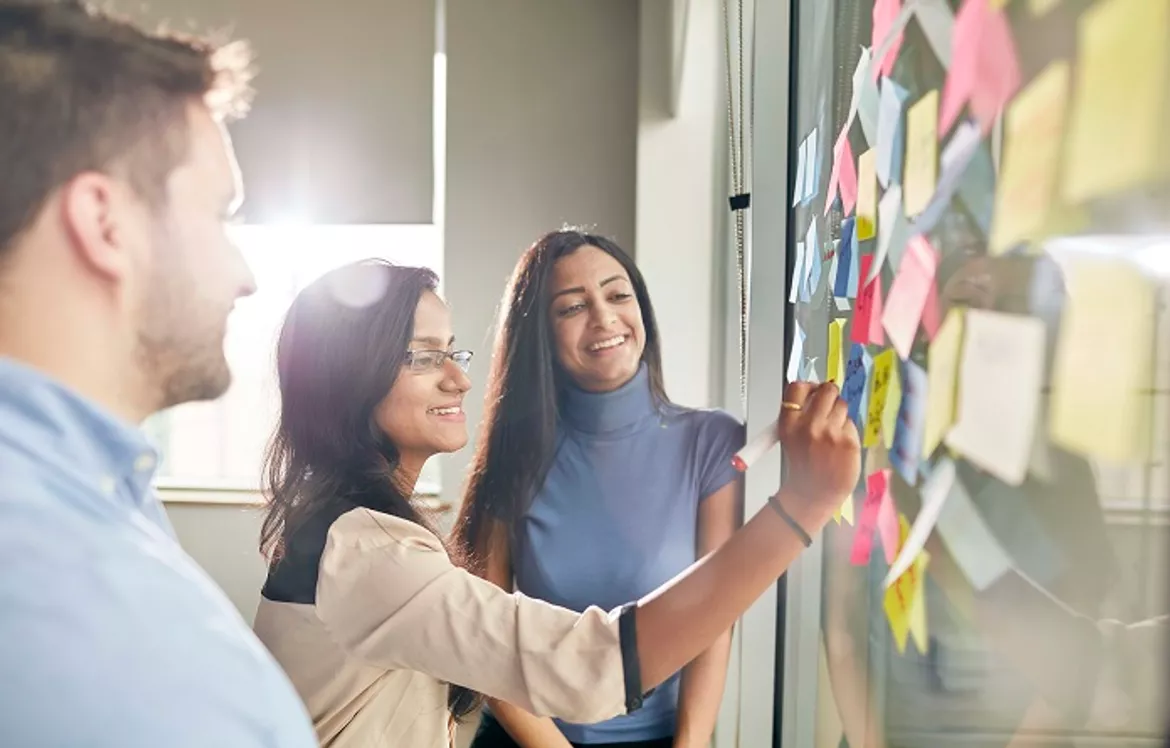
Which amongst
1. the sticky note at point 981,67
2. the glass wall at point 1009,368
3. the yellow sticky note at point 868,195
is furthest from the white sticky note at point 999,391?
the yellow sticky note at point 868,195

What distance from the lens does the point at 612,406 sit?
1.04 metres

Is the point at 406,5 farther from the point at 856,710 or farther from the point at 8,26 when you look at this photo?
the point at 856,710

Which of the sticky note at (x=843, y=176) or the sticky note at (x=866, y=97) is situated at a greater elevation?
the sticky note at (x=866, y=97)

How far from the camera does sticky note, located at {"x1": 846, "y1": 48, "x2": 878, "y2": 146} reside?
2.09 feet

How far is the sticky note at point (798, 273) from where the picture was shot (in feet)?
2.97

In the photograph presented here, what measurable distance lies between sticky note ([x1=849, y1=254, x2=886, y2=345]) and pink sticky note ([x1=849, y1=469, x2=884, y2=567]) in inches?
4.1

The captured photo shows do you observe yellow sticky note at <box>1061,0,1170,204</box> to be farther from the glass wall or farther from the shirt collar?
the shirt collar

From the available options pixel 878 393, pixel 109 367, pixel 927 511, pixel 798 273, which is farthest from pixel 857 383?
pixel 109 367

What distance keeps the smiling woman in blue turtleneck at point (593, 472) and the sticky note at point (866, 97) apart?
391mm

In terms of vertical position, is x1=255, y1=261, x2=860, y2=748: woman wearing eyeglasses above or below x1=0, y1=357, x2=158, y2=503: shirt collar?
below

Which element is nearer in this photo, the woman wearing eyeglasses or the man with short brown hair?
the man with short brown hair

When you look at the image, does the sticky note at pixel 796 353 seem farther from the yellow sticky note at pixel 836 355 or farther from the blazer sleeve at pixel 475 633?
the blazer sleeve at pixel 475 633

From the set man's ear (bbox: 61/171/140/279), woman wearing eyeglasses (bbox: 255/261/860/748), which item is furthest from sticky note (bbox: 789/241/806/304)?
man's ear (bbox: 61/171/140/279)

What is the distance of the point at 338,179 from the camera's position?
7.21ft
